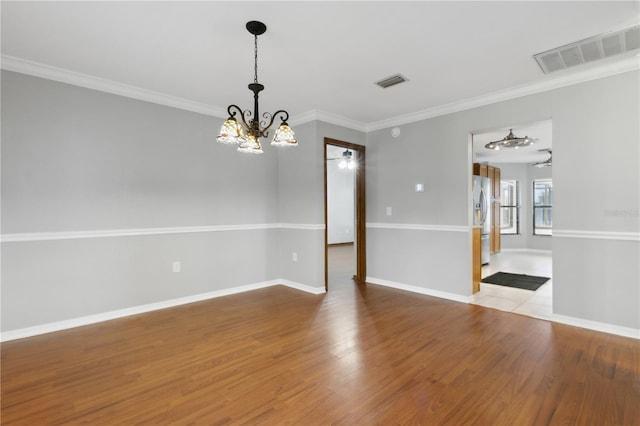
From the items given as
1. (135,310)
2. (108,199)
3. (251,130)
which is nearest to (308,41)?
(251,130)

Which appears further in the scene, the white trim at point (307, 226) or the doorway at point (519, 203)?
the doorway at point (519, 203)

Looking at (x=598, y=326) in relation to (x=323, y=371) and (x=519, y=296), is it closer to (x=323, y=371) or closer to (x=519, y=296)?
(x=519, y=296)

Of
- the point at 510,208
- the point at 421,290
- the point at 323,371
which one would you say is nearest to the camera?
the point at 323,371

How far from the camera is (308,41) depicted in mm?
2451

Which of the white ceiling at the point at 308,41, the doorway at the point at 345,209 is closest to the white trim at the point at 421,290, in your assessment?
the doorway at the point at 345,209

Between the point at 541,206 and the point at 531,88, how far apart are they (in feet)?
21.8

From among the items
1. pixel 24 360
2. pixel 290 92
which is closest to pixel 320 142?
pixel 290 92

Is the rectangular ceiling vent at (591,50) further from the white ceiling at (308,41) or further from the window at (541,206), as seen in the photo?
the window at (541,206)

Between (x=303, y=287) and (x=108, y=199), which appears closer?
(x=108, y=199)

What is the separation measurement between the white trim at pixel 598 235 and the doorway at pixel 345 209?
103 inches

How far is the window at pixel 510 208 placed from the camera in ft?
28.5

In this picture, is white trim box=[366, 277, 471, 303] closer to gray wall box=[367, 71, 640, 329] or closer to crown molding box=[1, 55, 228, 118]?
gray wall box=[367, 71, 640, 329]

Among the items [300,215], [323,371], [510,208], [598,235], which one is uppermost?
[510,208]

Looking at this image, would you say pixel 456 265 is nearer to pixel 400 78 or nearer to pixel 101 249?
pixel 400 78
